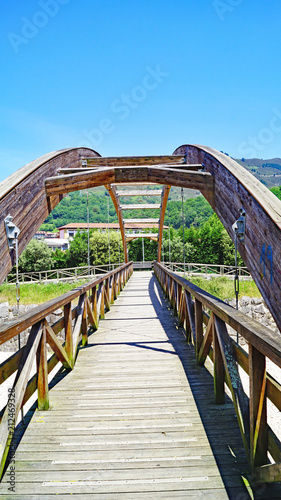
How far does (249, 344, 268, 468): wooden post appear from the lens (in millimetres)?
1588

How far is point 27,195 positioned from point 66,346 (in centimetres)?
150

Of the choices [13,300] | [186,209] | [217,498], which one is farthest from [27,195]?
[186,209]

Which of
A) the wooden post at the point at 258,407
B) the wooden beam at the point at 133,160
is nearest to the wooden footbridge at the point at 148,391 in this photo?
the wooden post at the point at 258,407

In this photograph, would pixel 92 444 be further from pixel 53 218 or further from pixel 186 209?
pixel 53 218

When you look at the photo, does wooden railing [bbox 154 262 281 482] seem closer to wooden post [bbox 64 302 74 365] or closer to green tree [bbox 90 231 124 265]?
wooden post [bbox 64 302 74 365]

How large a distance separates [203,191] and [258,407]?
255 centimetres

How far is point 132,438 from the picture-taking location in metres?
2.07

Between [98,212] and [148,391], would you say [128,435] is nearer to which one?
[148,391]

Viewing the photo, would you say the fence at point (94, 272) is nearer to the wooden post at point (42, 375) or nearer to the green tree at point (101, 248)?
the green tree at point (101, 248)

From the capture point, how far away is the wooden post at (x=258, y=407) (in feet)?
5.21

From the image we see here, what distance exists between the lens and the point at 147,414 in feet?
7.75

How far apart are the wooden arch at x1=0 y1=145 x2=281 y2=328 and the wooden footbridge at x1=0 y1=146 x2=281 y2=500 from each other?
0.04ft

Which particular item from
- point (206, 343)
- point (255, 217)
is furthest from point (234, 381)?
point (255, 217)

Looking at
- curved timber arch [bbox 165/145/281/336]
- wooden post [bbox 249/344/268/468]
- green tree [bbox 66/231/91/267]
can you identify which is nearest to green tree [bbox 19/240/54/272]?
green tree [bbox 66/231/91/267]
